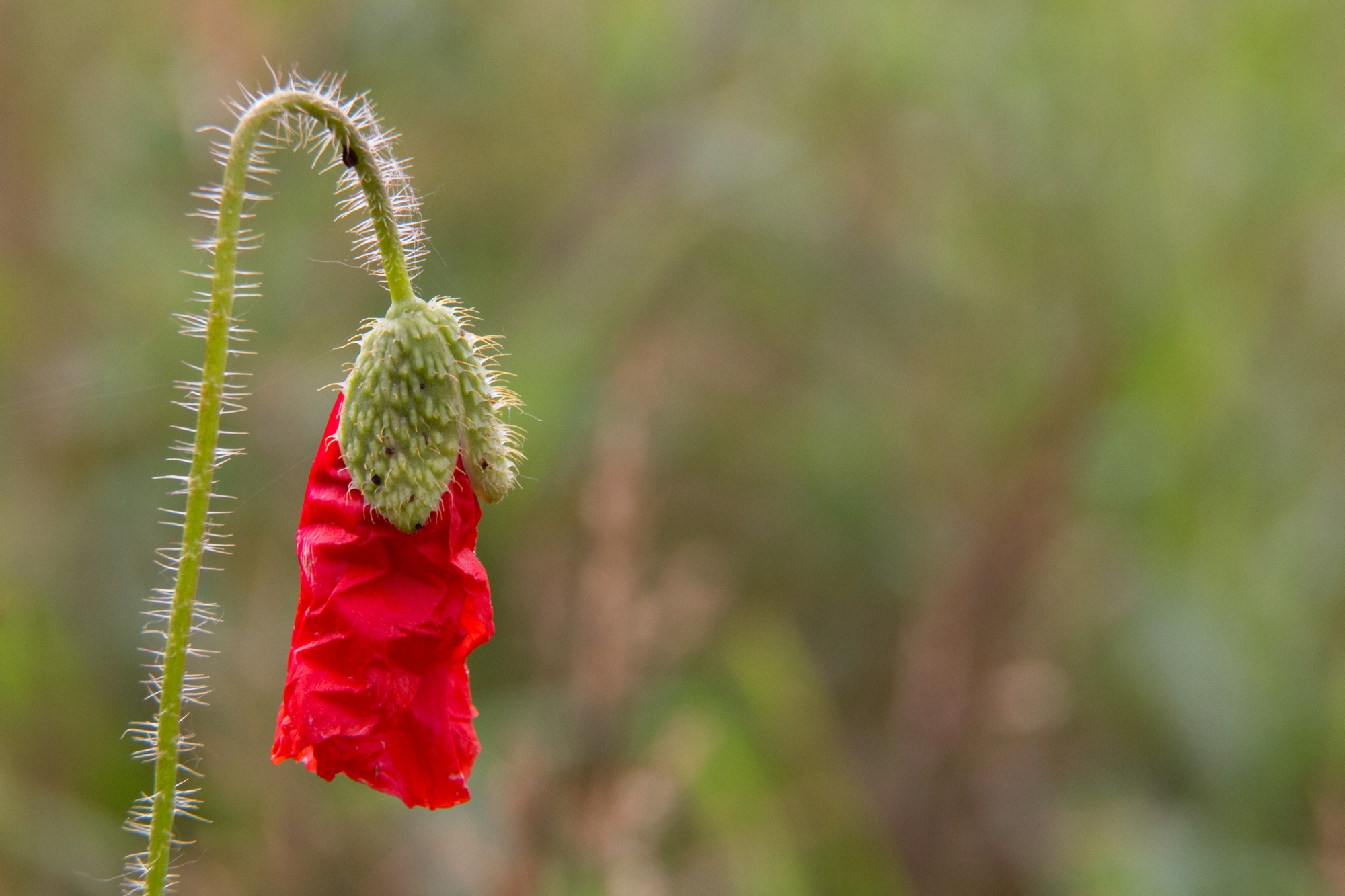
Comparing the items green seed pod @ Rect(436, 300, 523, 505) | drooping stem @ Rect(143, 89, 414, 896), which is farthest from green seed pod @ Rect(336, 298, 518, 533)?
drooping stem @ Rect(143, 89, 414, 896)

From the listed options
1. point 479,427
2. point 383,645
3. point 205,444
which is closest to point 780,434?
point 479,427

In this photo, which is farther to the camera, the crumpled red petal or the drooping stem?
the crumpled red petal

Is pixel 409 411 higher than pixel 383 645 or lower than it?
higher

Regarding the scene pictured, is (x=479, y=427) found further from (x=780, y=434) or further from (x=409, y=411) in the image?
(x=780, y=434)

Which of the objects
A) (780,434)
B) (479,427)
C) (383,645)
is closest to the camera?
(383,645)

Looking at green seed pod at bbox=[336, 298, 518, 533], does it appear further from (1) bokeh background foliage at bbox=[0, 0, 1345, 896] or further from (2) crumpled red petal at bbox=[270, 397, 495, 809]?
(1) bokeh background foliage at bbox=[0, 0, 1345, 896]

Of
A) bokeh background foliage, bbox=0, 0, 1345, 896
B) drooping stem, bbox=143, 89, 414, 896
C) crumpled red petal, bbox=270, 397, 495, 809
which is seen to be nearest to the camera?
drooping stem, bbox=143, 89, 414, 896
